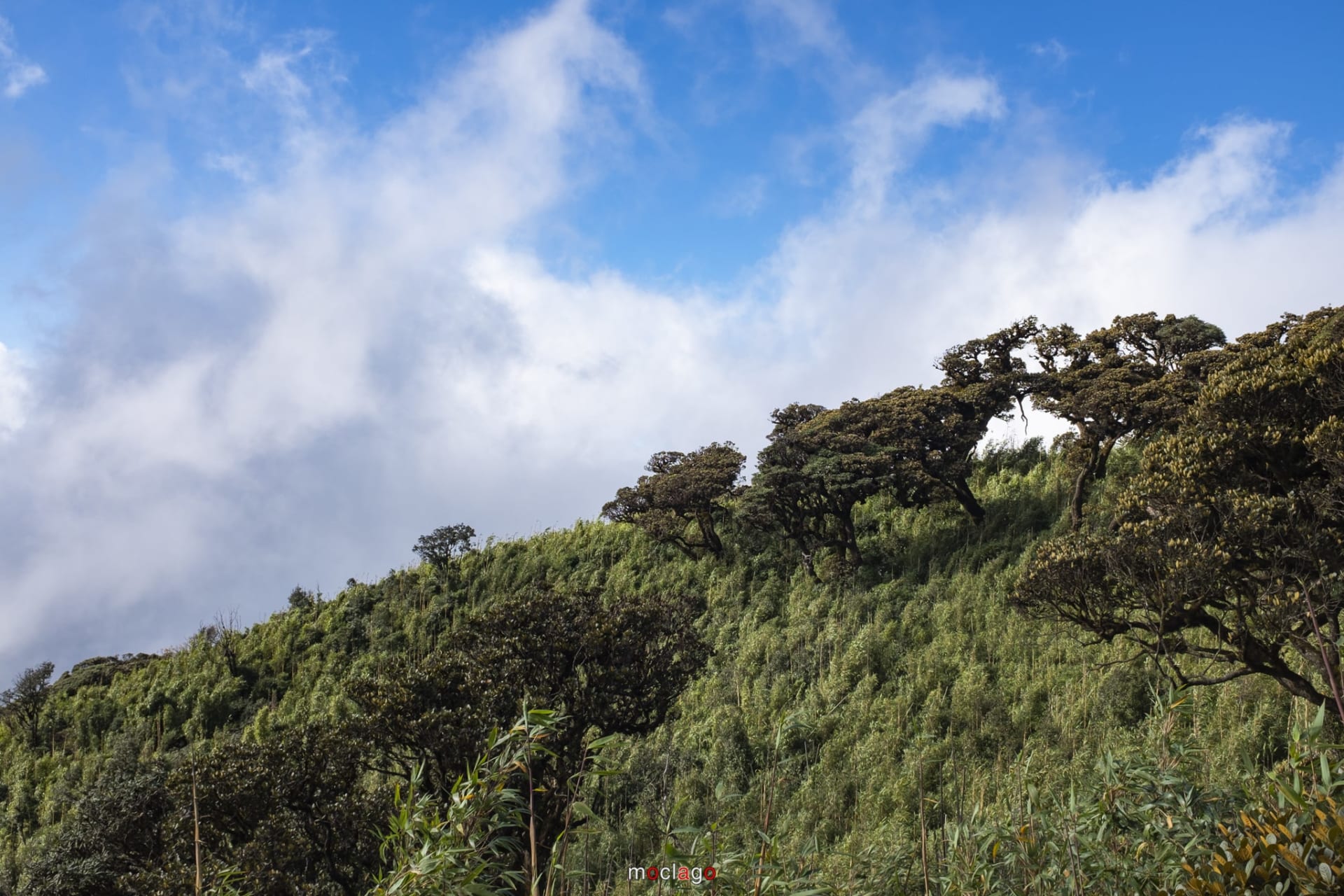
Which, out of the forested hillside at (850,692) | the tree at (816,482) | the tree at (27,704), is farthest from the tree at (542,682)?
the tree at (27,704)

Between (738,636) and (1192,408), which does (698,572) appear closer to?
(738,636)

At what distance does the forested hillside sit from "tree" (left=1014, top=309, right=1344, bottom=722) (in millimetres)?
40

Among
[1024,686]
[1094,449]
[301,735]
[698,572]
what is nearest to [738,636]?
[698,572]

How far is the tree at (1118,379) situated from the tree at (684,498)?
8.46m

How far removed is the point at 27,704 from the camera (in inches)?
957

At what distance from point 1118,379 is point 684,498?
1094 centimetres

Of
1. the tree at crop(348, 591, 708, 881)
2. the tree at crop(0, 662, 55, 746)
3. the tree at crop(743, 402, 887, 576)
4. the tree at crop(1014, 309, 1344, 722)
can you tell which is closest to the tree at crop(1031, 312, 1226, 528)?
the tree at crop(743, 402, 887, 576)

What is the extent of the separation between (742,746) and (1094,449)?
34.2 feet

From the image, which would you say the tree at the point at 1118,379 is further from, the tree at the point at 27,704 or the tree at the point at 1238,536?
the tree at the point at 27,704

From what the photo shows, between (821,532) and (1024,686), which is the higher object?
(821,532)

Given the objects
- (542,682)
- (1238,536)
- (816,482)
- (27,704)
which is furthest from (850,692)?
(27,704)

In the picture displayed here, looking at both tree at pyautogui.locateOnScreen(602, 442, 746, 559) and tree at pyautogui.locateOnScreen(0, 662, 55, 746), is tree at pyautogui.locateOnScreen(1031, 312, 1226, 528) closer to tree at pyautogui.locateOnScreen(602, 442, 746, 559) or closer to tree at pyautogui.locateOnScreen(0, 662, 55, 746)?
tree at pyautogui.locateOnScreen(602, 442, 746, 559)

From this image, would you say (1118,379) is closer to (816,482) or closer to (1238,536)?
(816,482)

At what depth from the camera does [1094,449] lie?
18.0 m
